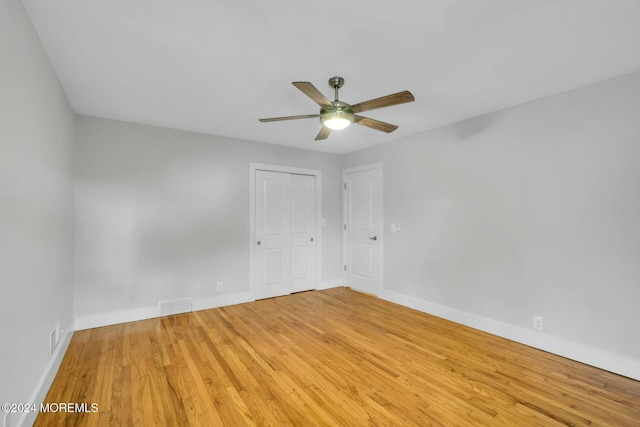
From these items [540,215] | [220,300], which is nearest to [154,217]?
[220,300]

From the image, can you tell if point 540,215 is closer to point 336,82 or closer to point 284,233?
point 336,82

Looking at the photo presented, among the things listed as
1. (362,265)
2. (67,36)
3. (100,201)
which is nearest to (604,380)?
(362,265)

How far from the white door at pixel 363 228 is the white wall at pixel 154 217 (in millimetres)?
1572

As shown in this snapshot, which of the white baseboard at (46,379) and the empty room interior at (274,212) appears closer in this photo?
the white baseboard at (46,379)

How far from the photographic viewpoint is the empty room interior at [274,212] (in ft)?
5.74

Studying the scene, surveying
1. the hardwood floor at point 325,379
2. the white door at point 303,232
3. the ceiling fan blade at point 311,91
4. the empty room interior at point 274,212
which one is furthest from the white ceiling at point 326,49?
the hardwood floor at point 325,379

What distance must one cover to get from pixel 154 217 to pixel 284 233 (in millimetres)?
1910

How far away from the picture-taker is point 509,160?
10.0 ft

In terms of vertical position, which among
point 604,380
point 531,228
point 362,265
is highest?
point 531,228

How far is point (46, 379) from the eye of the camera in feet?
6.78

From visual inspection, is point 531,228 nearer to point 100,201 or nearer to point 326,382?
point 326,382

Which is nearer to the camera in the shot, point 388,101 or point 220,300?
point 388,101

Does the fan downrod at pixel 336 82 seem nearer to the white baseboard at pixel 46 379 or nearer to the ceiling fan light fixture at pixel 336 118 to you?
the ceiling fan light fixture at pixel 336 118

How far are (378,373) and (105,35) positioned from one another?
10.5ft
